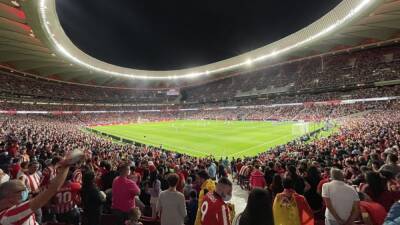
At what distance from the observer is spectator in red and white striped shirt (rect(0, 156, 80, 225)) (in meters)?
2.93

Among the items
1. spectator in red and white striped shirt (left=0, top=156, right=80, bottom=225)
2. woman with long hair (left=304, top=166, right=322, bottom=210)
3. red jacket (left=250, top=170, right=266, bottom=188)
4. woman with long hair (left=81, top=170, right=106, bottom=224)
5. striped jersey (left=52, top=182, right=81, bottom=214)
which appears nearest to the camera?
spectator in red and white striped shirt (left=0, top=156, right=80, bottom=225)

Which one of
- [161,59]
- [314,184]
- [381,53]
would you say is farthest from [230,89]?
[314,184]

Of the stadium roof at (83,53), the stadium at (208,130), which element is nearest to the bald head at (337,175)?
the stadium at (208,130)

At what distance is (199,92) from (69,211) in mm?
101041

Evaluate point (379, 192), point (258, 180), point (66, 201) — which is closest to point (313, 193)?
point (379, 192)

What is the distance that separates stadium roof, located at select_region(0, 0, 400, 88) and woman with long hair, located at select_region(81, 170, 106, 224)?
22.5m

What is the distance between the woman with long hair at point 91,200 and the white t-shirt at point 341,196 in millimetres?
4009

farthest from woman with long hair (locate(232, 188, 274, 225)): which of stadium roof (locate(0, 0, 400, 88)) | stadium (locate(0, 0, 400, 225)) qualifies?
stadium roof (locate(0, 0, 400, 88))

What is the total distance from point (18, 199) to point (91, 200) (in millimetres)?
2527

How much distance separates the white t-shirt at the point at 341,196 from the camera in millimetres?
4434

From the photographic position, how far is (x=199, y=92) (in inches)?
4186

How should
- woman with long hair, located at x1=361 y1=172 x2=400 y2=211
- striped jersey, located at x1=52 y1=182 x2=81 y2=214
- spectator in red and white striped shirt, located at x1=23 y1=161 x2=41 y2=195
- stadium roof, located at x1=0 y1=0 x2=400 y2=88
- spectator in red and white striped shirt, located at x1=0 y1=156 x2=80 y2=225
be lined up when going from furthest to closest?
stadium roof, located at x1=0 y1=0 x2=400 y2=88 < spectator in red and white striped shirt, located at x1=23 y1=161 x2=41 y2=195 < striped jersey, located at x1=52 y1=182 x2=81 y2=214 < woman with long hair, located at x1=361 y1=172 x2=400 y2=211 < spectator in red and white striped shirt, located at x1=0 y1=156 x2=80 y2=225

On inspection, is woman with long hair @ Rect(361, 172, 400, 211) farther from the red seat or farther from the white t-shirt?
the red seat

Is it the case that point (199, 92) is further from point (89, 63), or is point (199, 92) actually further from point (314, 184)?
point (314, 184)
